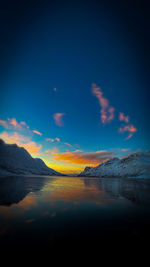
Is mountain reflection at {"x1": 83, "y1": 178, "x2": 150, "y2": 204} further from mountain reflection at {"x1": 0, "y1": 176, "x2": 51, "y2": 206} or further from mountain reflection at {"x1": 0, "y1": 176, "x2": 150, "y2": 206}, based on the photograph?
mountain reflection at {"x1": 0, "y1": 176, "x2": 51, "y2": 206}

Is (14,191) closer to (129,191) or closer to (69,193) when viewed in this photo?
(69,193)

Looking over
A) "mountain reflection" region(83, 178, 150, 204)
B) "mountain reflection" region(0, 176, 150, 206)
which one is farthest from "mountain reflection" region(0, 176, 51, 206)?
"mountain reflection" region(83, 178, 150, 204)

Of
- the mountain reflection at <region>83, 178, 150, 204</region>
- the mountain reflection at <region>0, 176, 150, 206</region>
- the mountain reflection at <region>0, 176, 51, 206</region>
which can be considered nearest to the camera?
the mountain reflection at <region>0, 176, 51, 206</region>

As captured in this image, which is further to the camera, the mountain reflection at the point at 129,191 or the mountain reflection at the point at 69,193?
the mountain reflection at the point at 129,191

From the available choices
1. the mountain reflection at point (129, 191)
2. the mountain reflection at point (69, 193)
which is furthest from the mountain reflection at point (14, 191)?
the mountain reflection at point (129, 191)

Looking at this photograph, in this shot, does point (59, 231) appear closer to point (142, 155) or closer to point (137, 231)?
point (137, 231)

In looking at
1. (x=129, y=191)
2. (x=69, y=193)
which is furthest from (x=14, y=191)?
(x=129, y=191)

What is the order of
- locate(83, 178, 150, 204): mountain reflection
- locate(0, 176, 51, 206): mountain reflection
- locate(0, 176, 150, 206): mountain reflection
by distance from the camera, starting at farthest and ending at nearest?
locate(83, 178, 150, 204): mountain reflection → locate(0, 176, 150, 206): mountain reflection → locate(0, 176, 51, 206): mountain reflection

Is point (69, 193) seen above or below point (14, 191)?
below

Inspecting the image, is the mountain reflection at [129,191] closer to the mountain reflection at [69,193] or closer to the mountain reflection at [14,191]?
the mountain reflection at [69,193]

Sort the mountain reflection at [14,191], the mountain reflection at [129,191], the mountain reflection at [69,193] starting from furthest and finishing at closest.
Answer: the mountain reflection at [129,191] < the mountain reflection at [69,193] < the mountain reflection at [14,191]

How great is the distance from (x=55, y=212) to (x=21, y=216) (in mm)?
1876

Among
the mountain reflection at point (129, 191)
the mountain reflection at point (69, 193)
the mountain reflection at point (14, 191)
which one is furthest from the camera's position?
the mountain reflection at point (129, 191)

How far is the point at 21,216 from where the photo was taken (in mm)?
6176
